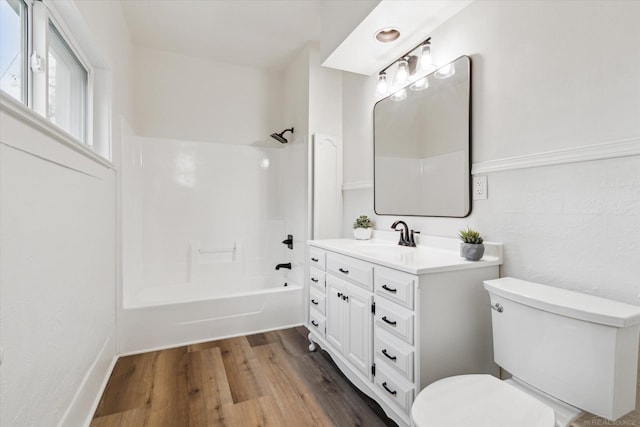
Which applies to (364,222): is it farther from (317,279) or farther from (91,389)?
(91,389)

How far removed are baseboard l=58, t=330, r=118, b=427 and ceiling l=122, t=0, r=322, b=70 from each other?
2.46 metres

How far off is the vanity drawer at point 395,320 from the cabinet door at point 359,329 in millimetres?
78

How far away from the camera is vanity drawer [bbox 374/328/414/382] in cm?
132

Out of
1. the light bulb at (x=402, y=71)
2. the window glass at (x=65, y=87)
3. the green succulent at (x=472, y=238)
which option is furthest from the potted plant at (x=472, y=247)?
the window glass at (x=65, y=87)

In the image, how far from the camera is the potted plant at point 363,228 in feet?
7.98

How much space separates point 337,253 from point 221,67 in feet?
8.38

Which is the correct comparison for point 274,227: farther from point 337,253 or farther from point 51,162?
point 51,162

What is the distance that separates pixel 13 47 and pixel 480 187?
6.87 ft

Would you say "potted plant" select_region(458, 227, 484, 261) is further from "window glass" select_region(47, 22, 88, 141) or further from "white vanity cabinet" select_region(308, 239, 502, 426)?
"window glass" select_region(47, 22, 88, 141)

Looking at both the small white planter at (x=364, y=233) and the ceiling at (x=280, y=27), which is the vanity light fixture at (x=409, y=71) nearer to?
the ceiling at (x=280, y=27)

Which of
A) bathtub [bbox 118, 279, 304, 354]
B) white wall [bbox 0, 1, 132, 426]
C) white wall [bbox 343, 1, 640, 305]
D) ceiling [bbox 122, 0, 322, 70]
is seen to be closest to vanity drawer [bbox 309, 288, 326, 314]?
bathtub [bbox 118, 279, 304, 354]

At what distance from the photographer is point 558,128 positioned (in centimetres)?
127

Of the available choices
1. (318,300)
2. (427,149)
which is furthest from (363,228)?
(427,149)

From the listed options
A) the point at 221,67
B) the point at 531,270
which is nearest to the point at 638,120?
the point at 531,270
